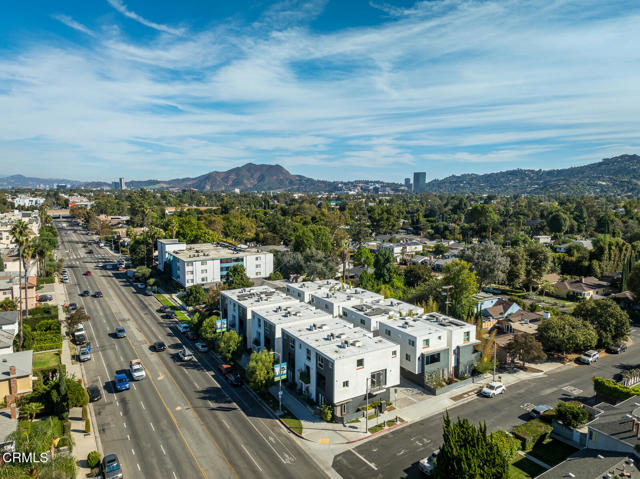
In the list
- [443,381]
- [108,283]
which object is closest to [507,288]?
[443,381]

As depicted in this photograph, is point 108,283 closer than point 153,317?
No

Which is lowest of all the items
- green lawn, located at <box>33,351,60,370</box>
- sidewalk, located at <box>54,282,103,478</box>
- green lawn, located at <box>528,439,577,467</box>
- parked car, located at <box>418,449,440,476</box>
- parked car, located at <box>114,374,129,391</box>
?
green lawn, located at <box>528,439,577,467</box>

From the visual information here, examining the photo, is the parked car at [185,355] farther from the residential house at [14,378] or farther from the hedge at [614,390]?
the hedge at [614,390]

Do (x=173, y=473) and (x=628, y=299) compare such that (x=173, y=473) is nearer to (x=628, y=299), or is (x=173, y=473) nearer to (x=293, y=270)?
(x=293, y=270)

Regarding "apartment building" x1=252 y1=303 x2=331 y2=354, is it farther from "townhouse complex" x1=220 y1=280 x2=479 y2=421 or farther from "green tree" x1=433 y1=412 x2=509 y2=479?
"green tree" x1=433 y1=412 x2=509 y2=479

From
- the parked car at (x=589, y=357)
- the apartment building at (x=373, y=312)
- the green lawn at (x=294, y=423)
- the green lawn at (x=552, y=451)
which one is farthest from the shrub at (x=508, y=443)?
the parked car at (x=589, y=357)

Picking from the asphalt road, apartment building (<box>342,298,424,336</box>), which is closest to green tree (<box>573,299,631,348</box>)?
the asphalt road

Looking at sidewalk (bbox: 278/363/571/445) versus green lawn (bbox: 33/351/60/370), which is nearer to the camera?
sidewalk (bbox: 278/363/571/445)
